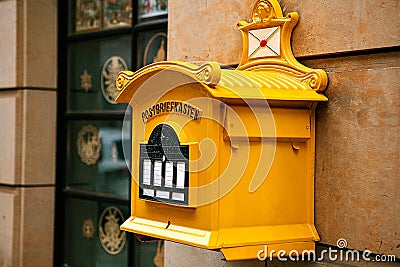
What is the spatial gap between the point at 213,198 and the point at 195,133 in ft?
0.88

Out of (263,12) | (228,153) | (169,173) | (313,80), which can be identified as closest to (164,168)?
(169,173)

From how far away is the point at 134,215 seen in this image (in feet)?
10.6

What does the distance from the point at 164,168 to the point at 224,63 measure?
79 cm

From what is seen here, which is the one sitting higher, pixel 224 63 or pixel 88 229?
pixel 224 63

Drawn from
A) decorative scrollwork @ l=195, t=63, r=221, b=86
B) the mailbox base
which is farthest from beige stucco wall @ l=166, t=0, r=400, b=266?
decorative scrollwork @ l=195, t=63, r=221, b=86

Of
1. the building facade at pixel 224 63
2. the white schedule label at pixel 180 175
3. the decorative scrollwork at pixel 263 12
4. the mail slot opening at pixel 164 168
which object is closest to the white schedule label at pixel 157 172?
the mail slot opening at pixel 164 168

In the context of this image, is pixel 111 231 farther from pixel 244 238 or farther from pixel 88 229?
pixel 244 238

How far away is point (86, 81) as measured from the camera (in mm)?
5488

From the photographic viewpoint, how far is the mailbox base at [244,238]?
9.18 feet

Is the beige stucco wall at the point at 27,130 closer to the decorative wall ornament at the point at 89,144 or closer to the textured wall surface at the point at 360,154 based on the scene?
the decorative wall ornament at the point at 89,144

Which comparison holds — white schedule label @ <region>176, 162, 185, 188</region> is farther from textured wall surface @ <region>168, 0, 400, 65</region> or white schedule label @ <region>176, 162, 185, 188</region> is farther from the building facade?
textured wall surface @ <region>168, 0, 400, 65</region>

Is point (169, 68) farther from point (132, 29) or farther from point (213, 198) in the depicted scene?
point (132, 29)

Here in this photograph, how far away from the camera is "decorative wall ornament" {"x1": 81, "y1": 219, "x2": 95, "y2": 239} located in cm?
543

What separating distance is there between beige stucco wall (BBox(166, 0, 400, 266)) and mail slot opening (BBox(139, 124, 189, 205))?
605mm
